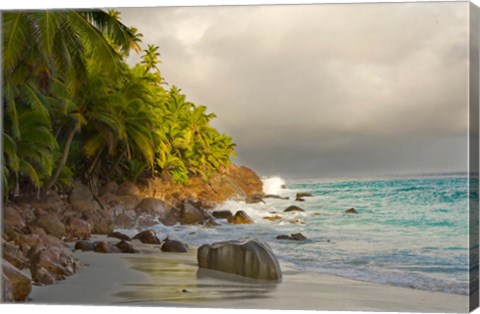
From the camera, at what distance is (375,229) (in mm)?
11445

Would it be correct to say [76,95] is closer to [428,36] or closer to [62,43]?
[62,43]

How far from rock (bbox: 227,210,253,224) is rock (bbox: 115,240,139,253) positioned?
1.14 m

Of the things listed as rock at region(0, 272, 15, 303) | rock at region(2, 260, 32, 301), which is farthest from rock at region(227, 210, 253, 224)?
rock at region(0, 272, 15, 303)

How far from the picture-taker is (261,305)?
37.6 feet

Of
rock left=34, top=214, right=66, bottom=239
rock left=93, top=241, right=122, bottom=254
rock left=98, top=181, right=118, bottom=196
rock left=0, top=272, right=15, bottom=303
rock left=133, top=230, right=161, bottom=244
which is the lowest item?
rock left=0, top=272, right=15, bottom=303

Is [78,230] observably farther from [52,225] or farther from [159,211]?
[159,211]

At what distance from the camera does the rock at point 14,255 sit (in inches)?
483

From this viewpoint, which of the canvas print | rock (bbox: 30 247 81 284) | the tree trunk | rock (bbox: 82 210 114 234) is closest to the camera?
the canvas print

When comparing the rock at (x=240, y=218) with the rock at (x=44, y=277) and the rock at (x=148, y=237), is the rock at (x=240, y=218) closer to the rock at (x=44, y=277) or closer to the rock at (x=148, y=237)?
the rock at (x=148, y=237)

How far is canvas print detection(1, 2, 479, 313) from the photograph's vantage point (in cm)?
1120

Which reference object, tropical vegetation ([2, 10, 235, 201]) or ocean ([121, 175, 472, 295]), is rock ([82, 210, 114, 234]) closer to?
tropical vegetation ([2, 10, 235, 201])

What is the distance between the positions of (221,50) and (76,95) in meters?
1.79

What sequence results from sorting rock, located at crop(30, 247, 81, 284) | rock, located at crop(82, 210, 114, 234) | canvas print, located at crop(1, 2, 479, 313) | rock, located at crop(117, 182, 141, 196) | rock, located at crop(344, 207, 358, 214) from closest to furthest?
canvas print, located at crop(1, 2, 479, 313)
rock, located at crop(344, 207, 358, 214)
rock, located at crop(30, 247, 81, 284)
rock, located at crop(82, 210, 114, 234)
rock, located at crop(117, 182, 141, 196)

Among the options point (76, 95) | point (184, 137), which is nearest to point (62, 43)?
point (76, 95)
